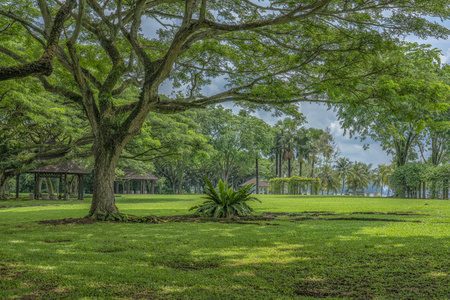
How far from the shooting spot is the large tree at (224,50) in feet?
25.1

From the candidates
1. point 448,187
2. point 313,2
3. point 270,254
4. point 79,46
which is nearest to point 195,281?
point 270,254

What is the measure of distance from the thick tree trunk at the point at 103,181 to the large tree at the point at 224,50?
28 mm

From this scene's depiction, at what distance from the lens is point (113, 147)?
396 inches

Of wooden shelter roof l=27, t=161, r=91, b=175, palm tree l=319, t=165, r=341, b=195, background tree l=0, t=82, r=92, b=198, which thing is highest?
background tree l=0, t=82, r=92, b=198

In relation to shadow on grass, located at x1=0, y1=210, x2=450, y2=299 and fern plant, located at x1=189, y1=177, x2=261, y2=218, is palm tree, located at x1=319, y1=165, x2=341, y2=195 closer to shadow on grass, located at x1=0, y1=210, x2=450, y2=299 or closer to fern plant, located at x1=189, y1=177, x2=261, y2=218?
fern plant, located at x1=189, y1=177, x2=261, y2=218

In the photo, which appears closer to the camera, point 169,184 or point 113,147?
point 113,147

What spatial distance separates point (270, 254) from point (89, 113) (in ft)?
24.5

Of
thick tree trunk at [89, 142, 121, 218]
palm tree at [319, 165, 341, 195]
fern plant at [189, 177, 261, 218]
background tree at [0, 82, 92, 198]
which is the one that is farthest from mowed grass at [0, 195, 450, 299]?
palm tree at [319, 165, 341, 195]

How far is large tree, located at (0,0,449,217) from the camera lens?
7.64 meters

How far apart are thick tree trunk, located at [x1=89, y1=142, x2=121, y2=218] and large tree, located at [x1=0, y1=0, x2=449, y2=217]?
0.03m

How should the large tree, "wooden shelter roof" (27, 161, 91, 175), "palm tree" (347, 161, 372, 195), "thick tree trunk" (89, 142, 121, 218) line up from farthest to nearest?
"palm tree" (347, 161, 372, 195)
"wooden shelter roof" (27, 161, 91, 175)
"thick tree trunk" (89, 142, 121, 218)
the large tree

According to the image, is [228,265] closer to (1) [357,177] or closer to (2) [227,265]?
(2) [227,265]

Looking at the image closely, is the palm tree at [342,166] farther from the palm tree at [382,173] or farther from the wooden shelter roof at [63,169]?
the wooden shelter roof at [63,169]

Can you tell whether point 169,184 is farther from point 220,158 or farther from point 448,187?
point 448,187
